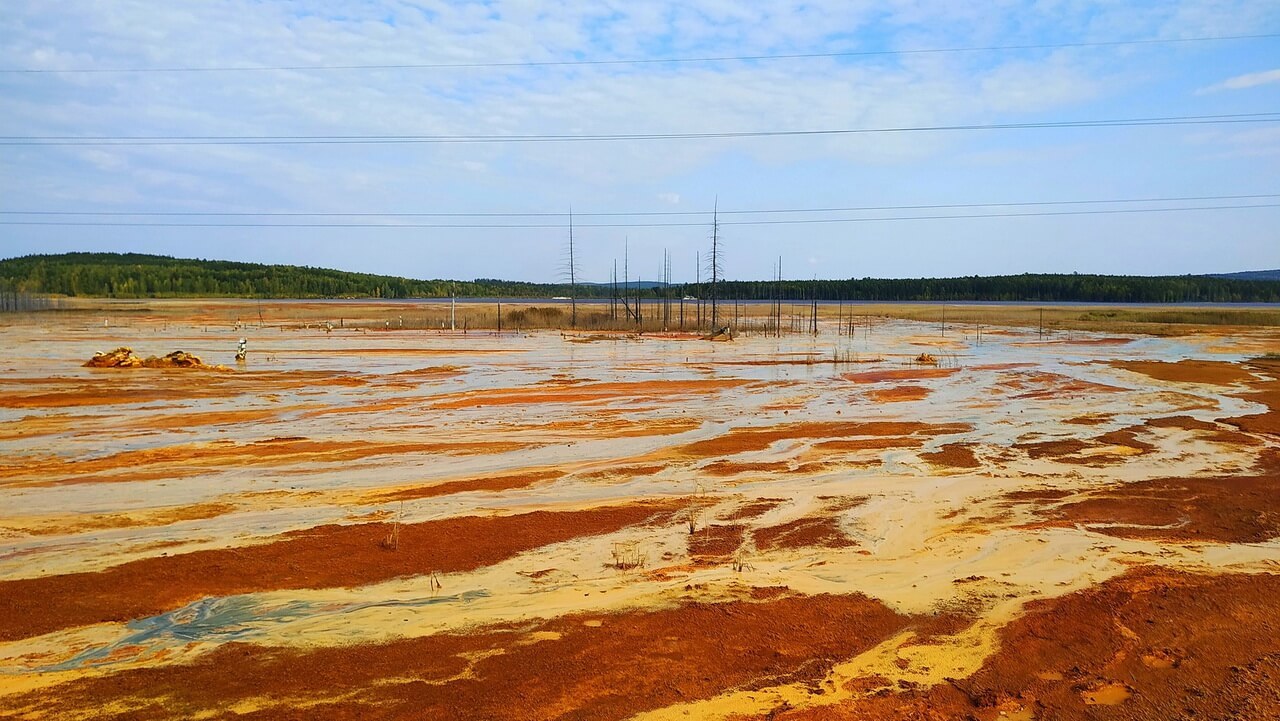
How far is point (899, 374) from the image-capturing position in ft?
99.7

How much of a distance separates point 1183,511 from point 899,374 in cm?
1974

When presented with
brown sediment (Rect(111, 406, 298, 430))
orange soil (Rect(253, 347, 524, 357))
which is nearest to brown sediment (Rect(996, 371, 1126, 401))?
brown sediment (Rect(111, 406, 298, 430))

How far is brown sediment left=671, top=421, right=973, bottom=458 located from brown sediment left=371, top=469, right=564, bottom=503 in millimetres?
2832

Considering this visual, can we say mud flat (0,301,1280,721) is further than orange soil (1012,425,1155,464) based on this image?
No

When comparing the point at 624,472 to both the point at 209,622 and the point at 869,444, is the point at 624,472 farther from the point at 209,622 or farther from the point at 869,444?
the point at 209,622

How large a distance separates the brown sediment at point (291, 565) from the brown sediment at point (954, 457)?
5.73 metres

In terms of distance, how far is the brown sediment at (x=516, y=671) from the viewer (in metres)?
5.36

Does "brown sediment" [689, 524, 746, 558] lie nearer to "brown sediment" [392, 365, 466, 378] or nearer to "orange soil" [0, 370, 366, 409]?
"orange soil" [0, 370, 366, 409]

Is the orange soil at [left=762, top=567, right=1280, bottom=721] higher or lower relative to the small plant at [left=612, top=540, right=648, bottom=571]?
lower

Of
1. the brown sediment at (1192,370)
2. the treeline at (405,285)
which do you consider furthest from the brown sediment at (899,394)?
the treeline at (405,285)

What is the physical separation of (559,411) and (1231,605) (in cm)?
1441

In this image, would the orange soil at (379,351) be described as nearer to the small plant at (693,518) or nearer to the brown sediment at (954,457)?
the brown sediment at (954,457)

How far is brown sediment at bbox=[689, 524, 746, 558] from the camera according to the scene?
8.99 metres

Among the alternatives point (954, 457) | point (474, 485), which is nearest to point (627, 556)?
point (474, 485)
